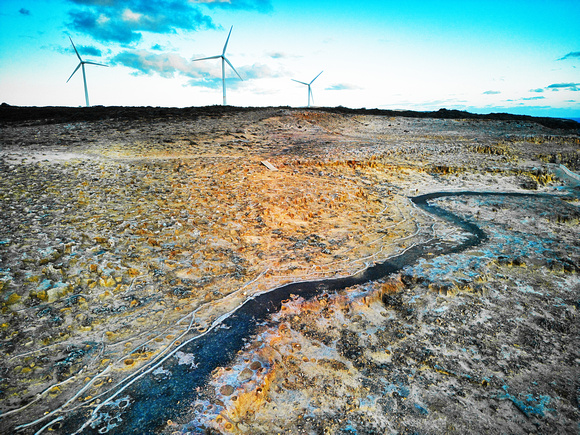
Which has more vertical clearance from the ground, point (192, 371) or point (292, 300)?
point (292, 300)

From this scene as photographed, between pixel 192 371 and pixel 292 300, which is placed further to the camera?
pixel 292 300

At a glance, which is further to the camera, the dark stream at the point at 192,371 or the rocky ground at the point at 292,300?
the rocky ground at the point at 292,300

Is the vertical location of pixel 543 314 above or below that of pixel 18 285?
below

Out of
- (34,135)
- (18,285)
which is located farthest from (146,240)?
(34,135)

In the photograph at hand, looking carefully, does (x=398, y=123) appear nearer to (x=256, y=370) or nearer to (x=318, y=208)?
(x=318, y=208)
